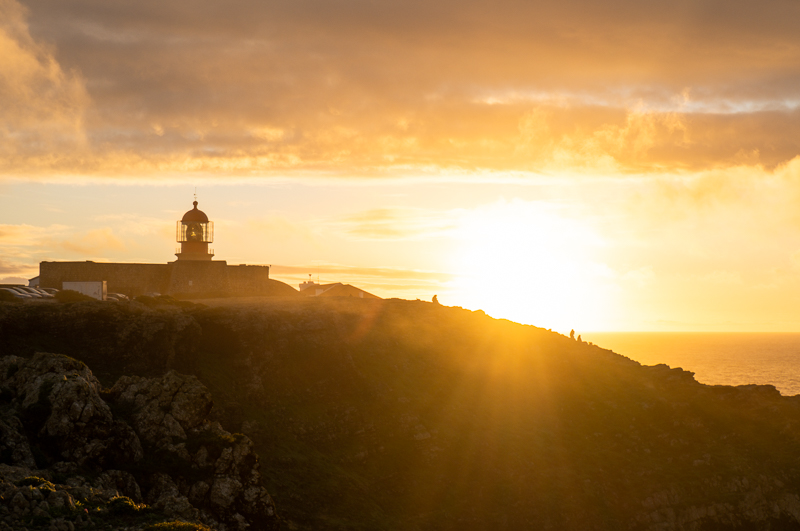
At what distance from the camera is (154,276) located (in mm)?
82000

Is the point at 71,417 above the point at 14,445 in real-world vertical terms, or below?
above

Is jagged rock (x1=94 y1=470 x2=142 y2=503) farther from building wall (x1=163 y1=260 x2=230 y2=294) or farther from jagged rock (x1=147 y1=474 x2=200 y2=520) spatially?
building wall (x1=163 y1=260 x2=230 y2=294)

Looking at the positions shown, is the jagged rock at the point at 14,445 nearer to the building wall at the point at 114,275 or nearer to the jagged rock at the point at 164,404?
the jagged rock at the point at 164,404

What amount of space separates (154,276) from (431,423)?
160 ft

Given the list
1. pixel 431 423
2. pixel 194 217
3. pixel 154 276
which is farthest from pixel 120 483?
pixel 194 217

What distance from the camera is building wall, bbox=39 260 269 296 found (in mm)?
79000

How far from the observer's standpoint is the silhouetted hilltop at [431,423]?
42594 mm

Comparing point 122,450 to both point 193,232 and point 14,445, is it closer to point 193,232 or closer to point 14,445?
point 14,445

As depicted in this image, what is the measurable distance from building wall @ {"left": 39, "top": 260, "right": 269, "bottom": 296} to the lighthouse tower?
152 cm

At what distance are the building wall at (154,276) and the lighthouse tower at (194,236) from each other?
1.52 m

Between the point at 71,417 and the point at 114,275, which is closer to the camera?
the point at 71,417

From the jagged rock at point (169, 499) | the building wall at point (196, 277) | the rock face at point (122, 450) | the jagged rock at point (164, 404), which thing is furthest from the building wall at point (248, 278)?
the jagged rock at point (169, 499)

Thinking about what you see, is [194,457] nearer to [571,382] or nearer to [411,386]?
[411,386]

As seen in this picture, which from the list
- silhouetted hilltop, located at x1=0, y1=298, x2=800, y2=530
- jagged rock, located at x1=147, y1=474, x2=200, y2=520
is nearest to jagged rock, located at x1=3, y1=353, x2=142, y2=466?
jagged rock, located at x1=147, y1=474, x2=200, y2=520
